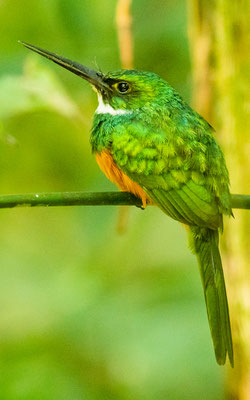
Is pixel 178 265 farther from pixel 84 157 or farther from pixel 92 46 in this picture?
pixel 92 46

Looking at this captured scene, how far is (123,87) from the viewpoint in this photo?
7.65ft

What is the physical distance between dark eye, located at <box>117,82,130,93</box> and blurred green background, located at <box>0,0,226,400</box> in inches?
5.7

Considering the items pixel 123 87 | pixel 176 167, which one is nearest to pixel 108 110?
pixel 123 87

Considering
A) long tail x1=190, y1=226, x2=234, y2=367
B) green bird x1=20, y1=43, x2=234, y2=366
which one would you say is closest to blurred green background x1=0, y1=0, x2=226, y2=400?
green bird x1=20, y1=43, x2=234, y2=366

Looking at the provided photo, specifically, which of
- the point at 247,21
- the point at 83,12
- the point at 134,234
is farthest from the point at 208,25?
the point at 134,234

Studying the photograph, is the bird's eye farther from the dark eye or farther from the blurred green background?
the blurred green background

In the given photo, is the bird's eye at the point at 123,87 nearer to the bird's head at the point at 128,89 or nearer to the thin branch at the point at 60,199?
the bird's head at the point at 128,89

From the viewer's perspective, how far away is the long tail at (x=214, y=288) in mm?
1699

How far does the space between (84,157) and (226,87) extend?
1.28m

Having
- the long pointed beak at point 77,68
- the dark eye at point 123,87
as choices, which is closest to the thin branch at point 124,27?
the long pointed beak at point 77,68

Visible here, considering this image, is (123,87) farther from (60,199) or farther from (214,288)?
(60,199)

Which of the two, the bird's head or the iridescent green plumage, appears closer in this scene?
the iridescent green plumage

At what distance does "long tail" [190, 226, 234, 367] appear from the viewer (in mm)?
1699

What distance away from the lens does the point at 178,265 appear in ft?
9.70
